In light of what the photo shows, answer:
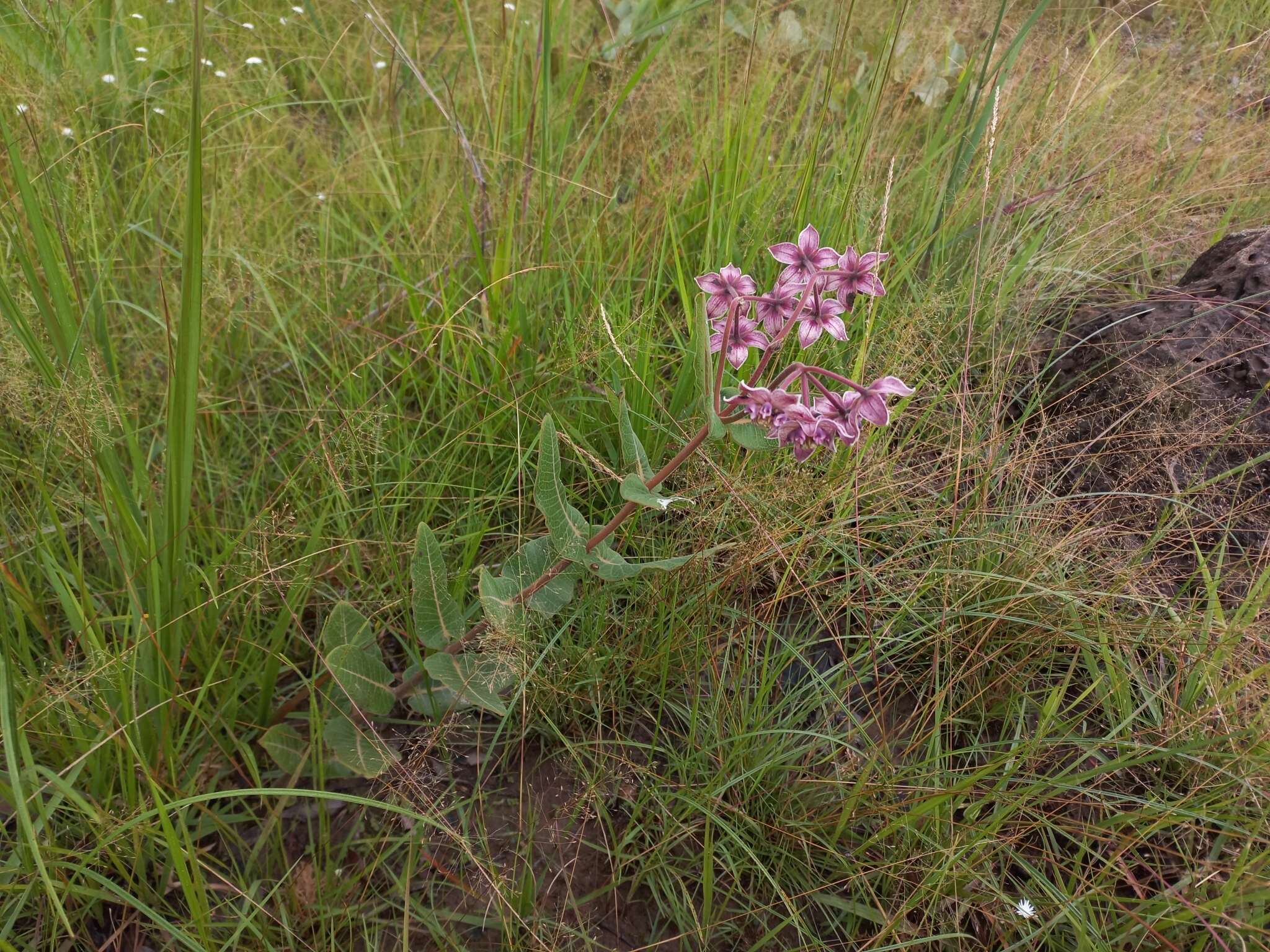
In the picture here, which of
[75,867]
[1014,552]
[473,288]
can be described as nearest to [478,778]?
[75,867]

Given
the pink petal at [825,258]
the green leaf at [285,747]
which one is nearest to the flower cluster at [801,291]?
the pink petal at [825,258]

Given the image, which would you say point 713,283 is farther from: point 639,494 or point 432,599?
point 432,599

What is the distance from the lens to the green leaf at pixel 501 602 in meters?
1.30

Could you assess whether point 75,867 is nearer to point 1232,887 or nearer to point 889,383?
point 889,383

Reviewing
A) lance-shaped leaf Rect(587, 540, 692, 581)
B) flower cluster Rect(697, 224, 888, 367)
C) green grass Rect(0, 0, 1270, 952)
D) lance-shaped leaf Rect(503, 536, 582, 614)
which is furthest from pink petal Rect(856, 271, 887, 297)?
lance-shaped leaf Rect(503, 536, 582, 614)

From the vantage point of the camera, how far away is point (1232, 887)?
118cm

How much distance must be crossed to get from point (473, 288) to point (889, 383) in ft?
4.26

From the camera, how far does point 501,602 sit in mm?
1305

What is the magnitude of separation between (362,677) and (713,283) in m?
0.86

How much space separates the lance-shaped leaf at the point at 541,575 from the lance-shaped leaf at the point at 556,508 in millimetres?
90

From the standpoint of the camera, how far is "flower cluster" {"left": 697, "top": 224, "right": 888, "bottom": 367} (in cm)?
126

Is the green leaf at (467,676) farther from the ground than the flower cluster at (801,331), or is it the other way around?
the flower cluster at (801,331)

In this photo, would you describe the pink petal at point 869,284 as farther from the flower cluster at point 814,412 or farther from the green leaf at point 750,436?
the green leaf at point 750,436

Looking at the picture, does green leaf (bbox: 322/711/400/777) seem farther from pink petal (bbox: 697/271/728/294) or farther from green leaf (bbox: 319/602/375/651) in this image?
pink petal (bbox: 697/271/728/294)
